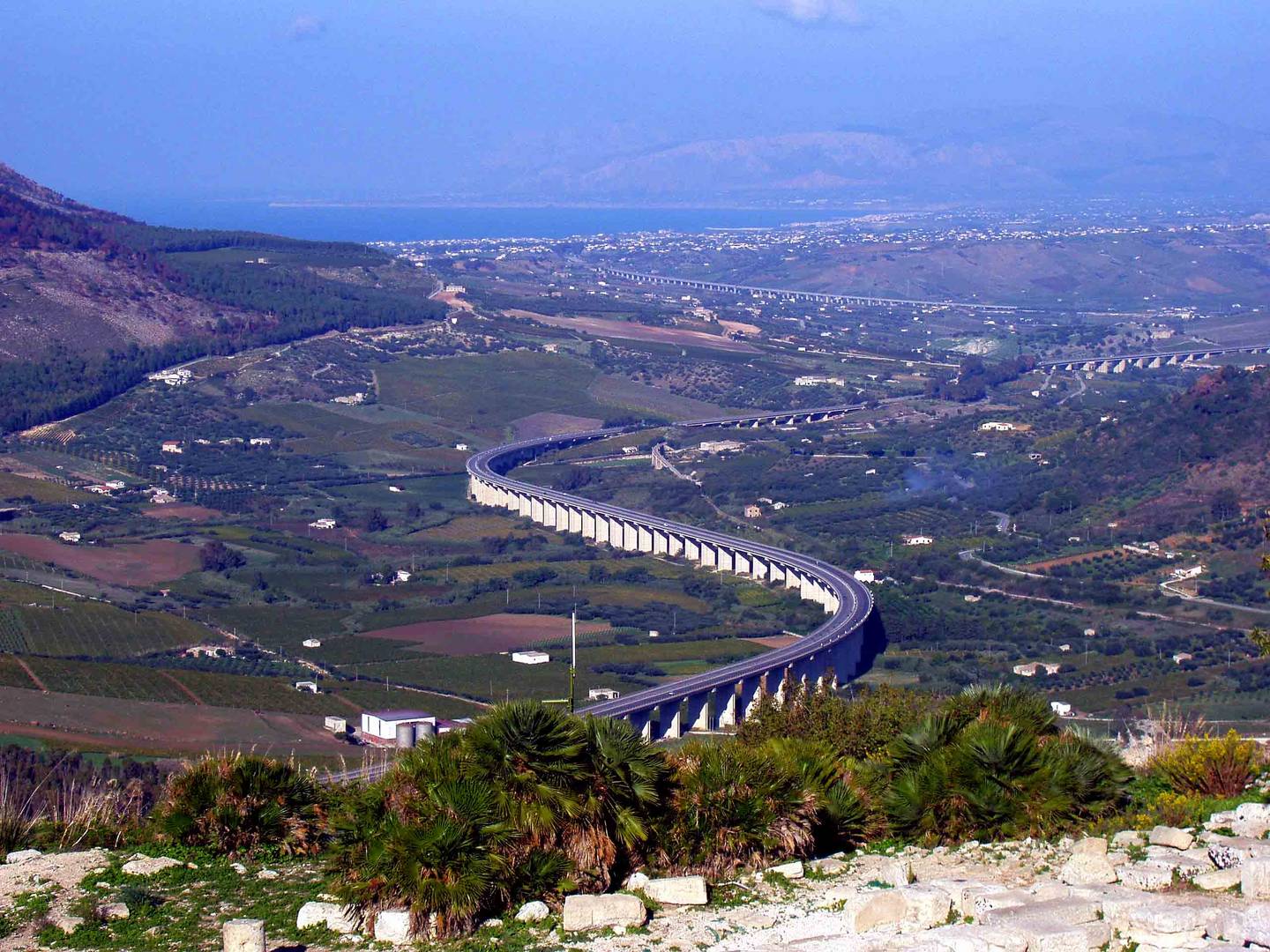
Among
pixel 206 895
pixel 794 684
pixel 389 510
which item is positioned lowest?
pixel 389 510

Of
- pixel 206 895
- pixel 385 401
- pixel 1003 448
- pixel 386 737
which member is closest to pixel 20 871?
pixel 206 895

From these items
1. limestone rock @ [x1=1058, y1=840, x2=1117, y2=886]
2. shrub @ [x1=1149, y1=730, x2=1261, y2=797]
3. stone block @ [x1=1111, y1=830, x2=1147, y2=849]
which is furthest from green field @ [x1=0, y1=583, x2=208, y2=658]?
limestone rock @ [x1=1058, y1=840, x2=1117, y2=886]

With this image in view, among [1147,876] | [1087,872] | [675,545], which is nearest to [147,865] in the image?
[1087,872]

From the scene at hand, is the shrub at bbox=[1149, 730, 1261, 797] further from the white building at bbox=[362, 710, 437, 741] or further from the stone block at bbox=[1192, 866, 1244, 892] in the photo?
the white building at bbox=[362, 710, 437, 741]

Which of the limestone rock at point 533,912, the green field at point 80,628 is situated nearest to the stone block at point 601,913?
the limestone rock at point 533,912

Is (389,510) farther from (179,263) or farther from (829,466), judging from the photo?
(179,263)

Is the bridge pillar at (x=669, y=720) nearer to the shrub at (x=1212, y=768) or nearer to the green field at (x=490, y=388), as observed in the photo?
the shrub at (x=1212, y=768)
